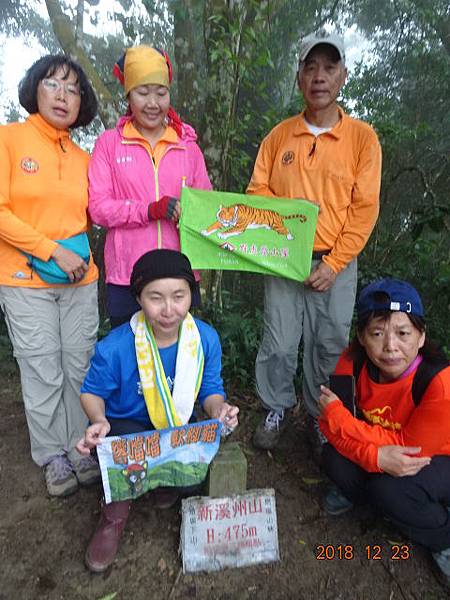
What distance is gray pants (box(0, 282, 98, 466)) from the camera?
255 centimetres

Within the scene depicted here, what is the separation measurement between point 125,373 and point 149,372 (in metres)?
0.15

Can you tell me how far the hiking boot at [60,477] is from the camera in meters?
2.72

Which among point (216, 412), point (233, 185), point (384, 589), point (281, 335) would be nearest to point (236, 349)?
point (281, 335)

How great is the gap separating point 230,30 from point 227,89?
480 millimetres

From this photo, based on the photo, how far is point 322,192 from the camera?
9.09 feet

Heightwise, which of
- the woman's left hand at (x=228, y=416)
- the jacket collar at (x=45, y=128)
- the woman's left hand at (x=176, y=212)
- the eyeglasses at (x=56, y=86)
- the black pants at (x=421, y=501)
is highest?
the eyeglasses at (x=56, y=86)

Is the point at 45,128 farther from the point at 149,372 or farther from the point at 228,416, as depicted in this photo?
the point at 228,416

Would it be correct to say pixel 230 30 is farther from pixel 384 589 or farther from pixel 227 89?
pixel 384 589

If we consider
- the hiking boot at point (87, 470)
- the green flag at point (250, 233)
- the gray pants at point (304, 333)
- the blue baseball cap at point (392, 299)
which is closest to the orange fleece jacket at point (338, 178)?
the green flag at point (250, 233)

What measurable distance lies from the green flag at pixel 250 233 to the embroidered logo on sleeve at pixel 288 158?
0.27 metres

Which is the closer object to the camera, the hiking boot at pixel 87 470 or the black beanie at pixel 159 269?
the black beanie at pixel 159 269

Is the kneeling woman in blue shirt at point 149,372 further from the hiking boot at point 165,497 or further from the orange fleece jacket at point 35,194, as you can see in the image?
the orange fleece jacket at point 35,194

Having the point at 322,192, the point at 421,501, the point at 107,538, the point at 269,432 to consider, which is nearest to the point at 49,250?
the point at 107,538

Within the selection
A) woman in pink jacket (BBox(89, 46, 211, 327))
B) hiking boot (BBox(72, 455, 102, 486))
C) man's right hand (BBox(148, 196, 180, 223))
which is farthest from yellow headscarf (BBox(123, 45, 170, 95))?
hiking boot (BBox(72, 455, 102, 486))
